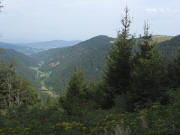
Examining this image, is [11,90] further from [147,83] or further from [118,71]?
[147,83]

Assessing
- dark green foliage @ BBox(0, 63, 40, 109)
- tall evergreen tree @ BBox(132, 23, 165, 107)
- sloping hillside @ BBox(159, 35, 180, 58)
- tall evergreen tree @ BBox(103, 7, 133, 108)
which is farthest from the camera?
sloping hillside @ BBox(159, 35, 180, 58)

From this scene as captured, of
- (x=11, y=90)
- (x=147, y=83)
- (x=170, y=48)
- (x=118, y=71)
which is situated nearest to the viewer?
(x=147, y=83)

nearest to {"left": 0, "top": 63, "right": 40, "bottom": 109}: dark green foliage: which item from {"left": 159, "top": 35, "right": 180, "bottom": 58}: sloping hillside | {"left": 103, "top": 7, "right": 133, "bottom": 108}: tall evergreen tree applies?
{"left": 103, "top": 7, "right": 133, "bottom": 108}: tall evergreen tree

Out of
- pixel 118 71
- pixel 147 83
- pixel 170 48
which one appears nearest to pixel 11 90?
pixel 118 71

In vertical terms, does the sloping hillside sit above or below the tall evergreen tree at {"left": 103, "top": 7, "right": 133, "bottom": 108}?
above

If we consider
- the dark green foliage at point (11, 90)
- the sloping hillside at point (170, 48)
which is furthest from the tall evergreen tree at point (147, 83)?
the sloping hillside at point (170, 48)

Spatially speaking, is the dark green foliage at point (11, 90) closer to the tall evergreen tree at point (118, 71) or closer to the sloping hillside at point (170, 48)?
the tall evergreen tree at point (118, 71)

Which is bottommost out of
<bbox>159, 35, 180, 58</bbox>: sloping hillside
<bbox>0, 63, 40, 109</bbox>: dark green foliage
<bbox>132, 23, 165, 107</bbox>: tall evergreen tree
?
<bbox>0, 63, 40, 109</bbox>: dark green foliage

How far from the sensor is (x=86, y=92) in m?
24.8

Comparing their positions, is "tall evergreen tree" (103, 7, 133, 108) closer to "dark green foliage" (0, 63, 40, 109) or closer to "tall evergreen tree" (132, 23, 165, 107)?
"tall evergreen tree" (132, 23, 165, 107)

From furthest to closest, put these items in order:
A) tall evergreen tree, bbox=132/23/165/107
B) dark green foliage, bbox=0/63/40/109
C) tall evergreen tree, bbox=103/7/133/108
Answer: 1. dark green foliage, bbox=0/63/40/109
2. tall evergreen tree, bbox=103/7/133/108
3. tall evergreen tree, bbox=132/23/165/107

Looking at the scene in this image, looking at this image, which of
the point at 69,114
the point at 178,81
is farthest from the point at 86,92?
the point at 69,114

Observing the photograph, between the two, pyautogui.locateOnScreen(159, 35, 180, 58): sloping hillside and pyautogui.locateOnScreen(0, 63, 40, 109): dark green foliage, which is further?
pyautogui.locateOnScreen(159, 35, 180, 58): sloping hillside

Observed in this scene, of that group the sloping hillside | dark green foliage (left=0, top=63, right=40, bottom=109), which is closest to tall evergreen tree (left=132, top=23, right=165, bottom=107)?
dark green foliage (left=0, top=63, right=40, bottom=109)
